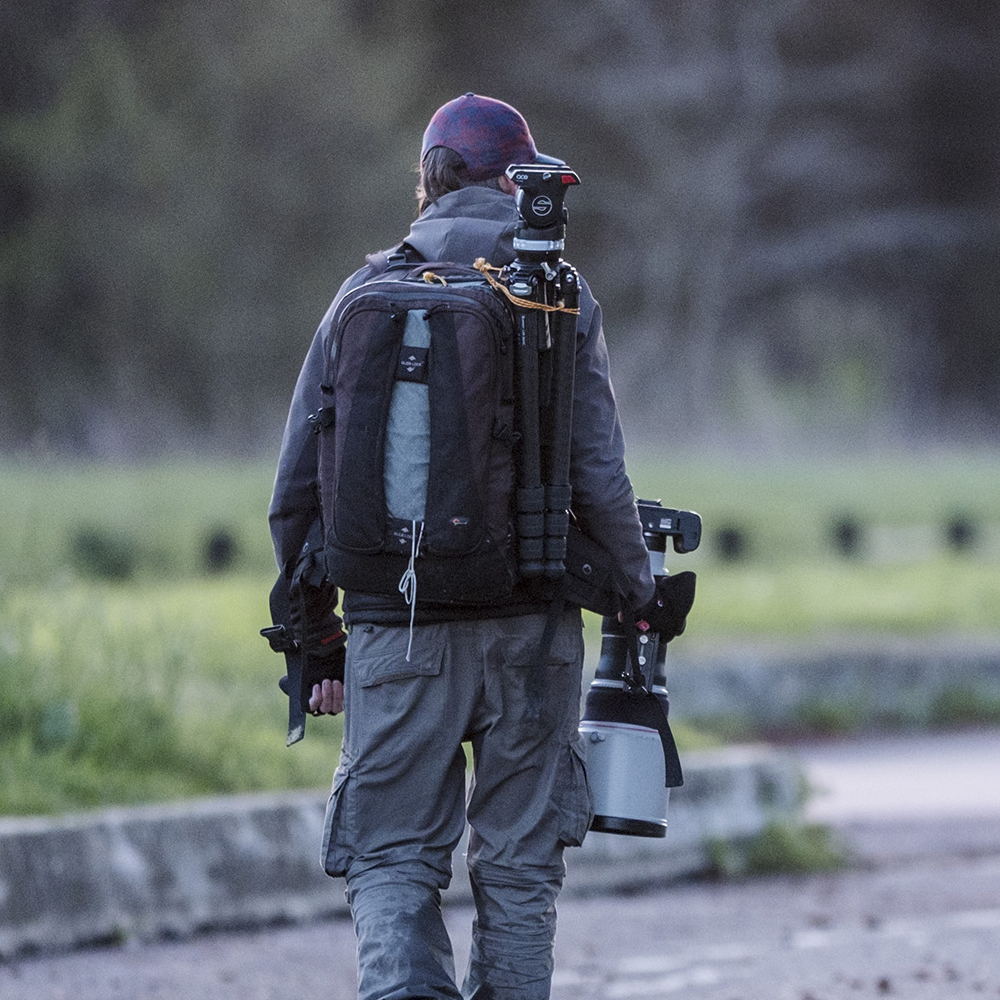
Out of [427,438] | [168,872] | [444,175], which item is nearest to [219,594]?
[168,872]

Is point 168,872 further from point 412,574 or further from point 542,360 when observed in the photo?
point 542,360

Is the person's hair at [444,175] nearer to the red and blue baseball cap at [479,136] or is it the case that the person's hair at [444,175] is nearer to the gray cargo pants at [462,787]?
the red and blue baseball cap at [479,136]

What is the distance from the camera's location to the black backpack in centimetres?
371

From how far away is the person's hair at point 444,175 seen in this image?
4.04 m

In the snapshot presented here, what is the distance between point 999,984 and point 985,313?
127 feet

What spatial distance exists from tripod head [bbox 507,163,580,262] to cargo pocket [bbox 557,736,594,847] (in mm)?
955

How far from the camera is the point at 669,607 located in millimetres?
4152

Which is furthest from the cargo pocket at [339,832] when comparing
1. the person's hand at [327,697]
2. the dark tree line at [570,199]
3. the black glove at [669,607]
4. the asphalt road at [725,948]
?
the dark tree line at [570,199]

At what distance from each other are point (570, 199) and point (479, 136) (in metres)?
37.2

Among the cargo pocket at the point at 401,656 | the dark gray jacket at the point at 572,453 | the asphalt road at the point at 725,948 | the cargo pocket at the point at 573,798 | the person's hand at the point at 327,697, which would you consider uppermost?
the dark gray jacket at the point at 572,453

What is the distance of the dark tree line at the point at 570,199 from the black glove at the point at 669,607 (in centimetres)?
1661

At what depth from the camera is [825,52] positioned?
42.3 metres

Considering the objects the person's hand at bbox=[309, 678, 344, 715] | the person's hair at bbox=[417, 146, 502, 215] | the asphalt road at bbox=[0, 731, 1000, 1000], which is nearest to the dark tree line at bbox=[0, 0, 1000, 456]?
the asphalt road at bbox=[0, 731, 1000, 1000]

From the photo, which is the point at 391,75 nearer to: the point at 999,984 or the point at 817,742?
the point at 817,742
